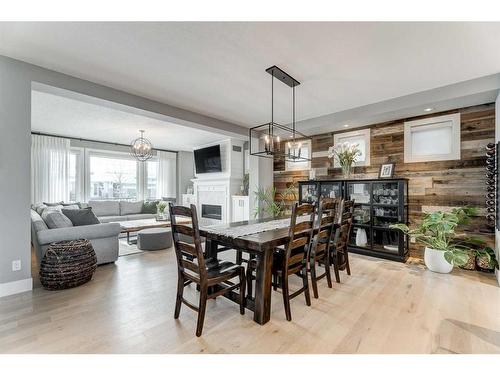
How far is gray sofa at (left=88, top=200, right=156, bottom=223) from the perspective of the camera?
20.9 ft

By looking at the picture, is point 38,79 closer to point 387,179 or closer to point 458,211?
point 387,179

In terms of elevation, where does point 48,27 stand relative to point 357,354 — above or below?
above

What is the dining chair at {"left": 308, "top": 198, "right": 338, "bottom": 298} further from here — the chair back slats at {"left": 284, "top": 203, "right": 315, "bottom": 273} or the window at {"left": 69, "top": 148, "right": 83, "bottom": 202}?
the window at {"left": 69, "top": 148, "right": 83, "bottom": 202}

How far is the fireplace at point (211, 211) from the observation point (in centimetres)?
705

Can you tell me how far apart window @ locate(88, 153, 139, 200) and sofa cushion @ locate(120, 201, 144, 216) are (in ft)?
2.70

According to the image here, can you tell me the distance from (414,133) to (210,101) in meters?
3.44

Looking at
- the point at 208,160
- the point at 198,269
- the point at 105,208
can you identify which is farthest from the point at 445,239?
the point at 105,208

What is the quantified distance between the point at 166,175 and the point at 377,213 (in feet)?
21.7

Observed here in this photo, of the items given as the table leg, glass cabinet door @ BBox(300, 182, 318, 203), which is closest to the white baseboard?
the table leg

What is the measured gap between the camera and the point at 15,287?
8.64 ft

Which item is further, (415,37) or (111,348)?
(415,37)

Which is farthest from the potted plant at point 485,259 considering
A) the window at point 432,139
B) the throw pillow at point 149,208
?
the throw pillow at point 149,208

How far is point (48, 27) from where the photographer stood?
207 centimetres

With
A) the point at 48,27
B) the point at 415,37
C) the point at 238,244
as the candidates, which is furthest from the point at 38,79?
the point at 415,37
